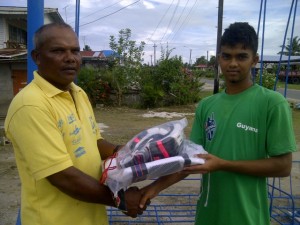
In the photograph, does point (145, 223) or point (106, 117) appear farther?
point (106, 117)

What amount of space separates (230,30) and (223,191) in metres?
0.85

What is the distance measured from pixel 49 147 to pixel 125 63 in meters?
14.7

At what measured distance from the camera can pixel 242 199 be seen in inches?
66.1

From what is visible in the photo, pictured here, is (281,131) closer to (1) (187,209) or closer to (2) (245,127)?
(2) (245,127)

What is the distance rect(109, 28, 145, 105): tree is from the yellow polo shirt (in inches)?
557

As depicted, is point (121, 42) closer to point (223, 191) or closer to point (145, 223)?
point (145, 223)

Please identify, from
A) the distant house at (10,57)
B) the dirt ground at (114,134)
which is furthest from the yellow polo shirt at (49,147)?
the distant house at (10,57)

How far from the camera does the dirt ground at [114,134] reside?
4.50 m

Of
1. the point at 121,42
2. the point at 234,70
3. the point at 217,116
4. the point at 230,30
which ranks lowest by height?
the point at 217,116

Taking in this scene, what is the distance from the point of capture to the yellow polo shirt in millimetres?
1404

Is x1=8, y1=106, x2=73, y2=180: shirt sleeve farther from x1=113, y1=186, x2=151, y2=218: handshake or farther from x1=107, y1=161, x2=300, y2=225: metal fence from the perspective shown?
x1=107, y1=161, x2=300, y2=225: metal fence

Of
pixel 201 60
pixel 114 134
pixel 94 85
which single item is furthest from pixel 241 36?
pixel 201 60

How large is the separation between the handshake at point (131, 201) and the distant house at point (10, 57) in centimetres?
1285

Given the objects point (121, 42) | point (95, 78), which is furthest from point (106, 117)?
point (121, 42)
